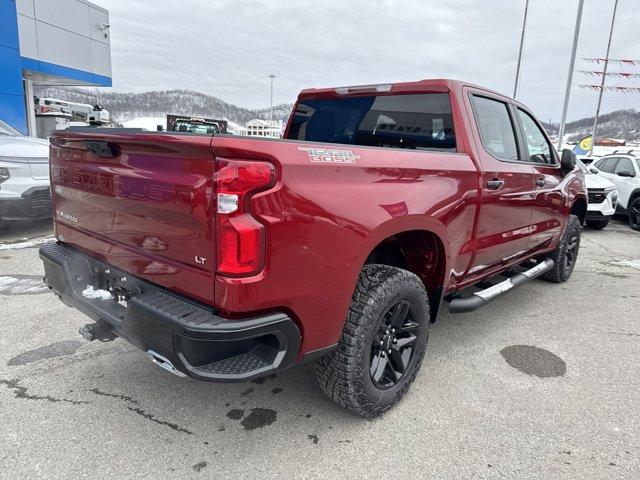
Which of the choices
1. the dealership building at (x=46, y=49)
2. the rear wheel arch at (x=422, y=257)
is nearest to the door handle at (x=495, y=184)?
the rear wheel arch at (x=422, y=257)

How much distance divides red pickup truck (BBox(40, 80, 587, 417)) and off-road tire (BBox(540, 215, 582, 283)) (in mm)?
1892

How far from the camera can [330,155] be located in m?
2.05

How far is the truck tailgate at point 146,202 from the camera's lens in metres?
1.86

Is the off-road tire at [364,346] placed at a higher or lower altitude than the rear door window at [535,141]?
lower

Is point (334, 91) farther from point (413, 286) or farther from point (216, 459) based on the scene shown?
point (216, 459)

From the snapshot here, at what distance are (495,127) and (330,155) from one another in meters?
1.98

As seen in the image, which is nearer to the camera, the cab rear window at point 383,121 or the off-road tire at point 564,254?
the cab rear window at point 383,121

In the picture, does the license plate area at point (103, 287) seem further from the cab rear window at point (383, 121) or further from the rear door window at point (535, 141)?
the rear door window at point (535, 141)

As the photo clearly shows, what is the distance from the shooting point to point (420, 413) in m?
2.68

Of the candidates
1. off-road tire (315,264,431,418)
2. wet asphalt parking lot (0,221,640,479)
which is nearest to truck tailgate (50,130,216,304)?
off-road tire (315,264,431,418)

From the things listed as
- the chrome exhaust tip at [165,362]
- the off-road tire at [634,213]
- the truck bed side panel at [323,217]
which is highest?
the truck bed side panel at [323,217]

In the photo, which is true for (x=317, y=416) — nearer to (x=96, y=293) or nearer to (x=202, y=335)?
(x=202, y=335)

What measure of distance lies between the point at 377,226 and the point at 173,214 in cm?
96

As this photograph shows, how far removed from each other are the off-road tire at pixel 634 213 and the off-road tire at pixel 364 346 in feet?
31.5
